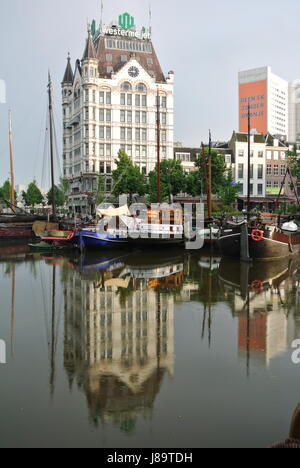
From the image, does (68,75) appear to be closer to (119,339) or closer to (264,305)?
(264,305)

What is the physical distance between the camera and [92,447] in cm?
713

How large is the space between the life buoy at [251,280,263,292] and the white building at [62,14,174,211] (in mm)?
51099

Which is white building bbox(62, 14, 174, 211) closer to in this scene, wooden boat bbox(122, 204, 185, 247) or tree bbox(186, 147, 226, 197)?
tree bbox(186, 147, 226, 197)

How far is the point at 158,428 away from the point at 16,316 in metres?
9.23

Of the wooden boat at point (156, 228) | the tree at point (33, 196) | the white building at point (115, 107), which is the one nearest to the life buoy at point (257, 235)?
the wooden boat at point (156, 228)

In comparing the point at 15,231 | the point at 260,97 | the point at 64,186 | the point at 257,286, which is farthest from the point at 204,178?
the point at 260,97

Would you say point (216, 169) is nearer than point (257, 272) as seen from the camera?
No

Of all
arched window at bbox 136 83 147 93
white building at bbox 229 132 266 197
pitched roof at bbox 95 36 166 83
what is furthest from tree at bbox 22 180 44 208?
white building at bbox 229 132 266 197

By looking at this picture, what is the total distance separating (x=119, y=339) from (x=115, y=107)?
65.4 metres

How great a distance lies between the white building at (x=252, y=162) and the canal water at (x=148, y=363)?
188ft

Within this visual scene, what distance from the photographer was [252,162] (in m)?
77.5

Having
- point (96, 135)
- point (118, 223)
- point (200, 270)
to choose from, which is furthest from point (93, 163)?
point (200, 270)

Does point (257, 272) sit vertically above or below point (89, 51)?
below

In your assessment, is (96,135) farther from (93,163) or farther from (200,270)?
(200,270)
